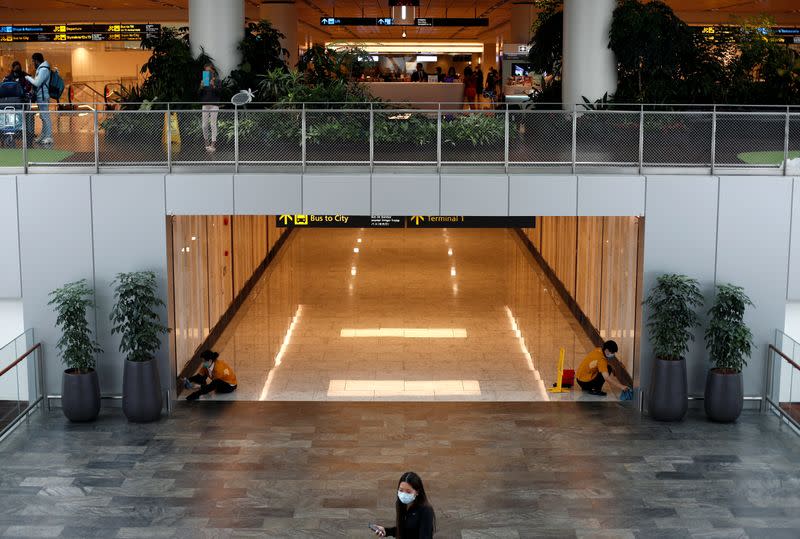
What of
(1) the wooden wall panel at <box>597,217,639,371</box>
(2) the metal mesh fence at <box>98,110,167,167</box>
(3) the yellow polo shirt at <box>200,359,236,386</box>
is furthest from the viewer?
(1) the wooden wall panel at <box>597,217,639,371</box>

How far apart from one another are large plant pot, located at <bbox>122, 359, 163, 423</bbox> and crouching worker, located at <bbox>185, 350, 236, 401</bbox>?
117 centimetres

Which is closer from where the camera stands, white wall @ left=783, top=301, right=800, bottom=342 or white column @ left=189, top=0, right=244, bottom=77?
white wall @ left=783, top=301, right=800, bottom=342

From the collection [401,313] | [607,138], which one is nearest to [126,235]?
[607,138]

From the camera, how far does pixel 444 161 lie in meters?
16.4

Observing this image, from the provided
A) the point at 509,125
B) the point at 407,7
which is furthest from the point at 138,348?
the point at 407,7

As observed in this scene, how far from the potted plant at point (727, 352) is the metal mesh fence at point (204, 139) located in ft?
24.3

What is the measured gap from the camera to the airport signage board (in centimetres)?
3634

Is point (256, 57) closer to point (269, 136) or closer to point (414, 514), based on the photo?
point (269, 136)

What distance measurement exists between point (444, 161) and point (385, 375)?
3.75 m

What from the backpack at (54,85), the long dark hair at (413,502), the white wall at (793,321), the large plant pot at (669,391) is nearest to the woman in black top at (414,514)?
the long dark hair at (413,502)

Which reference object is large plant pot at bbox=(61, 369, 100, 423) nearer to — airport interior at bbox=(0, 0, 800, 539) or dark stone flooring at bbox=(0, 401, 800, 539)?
airport interior at bbox=(0, 0, 800, 539)

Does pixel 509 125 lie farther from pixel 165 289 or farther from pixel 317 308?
pixel 317 308

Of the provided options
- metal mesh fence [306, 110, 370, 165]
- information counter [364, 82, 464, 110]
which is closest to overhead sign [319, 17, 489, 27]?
information counter [364, 82, 464, 110]

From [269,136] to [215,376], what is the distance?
150 inches
